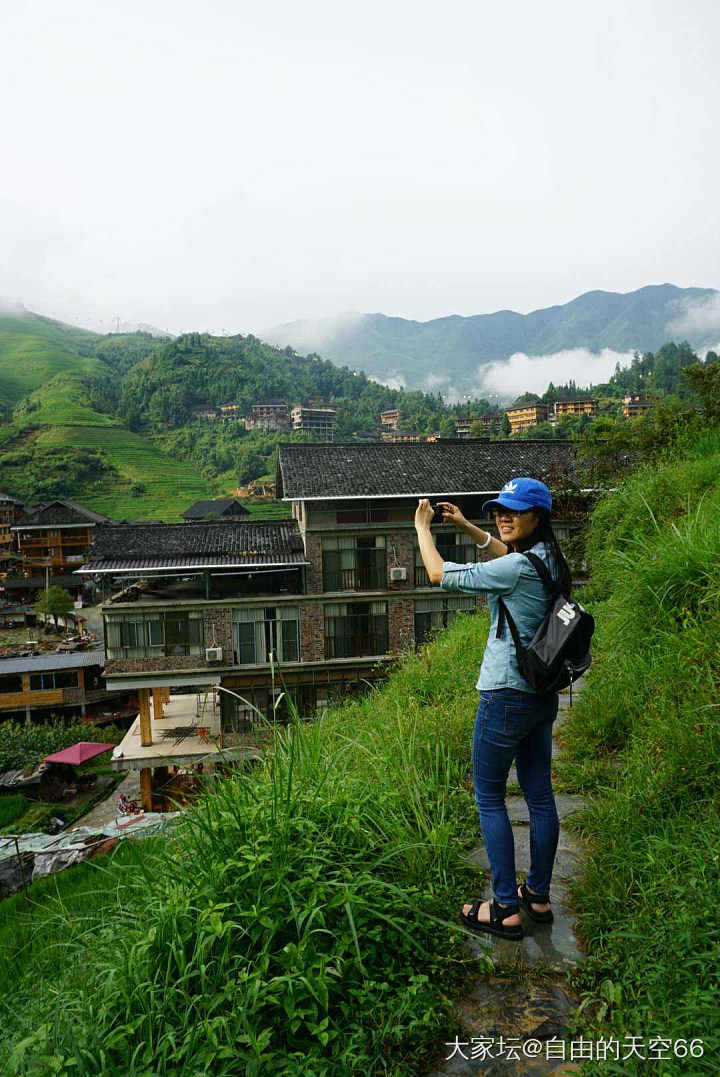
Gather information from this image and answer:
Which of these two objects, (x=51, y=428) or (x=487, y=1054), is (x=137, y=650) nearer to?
(x=487, y=1054)

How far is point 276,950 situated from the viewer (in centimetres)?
168

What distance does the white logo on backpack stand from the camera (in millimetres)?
1834

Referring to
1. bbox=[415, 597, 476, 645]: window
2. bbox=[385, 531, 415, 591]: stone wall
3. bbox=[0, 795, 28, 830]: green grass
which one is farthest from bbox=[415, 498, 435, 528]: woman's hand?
bbox=[0, 795, 28, 830]: green grass

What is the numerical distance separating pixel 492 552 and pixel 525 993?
4.51 ft

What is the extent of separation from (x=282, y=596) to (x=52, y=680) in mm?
11721

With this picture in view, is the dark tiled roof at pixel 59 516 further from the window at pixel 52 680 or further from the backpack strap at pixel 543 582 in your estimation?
the backpack strap at pixel 543 582

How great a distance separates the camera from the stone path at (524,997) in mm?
1524

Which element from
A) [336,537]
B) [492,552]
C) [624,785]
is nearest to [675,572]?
[624,785]

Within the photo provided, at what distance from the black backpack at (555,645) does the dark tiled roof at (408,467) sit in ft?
35.7

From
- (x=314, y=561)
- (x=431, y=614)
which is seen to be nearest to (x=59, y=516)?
(x=314, y=561)

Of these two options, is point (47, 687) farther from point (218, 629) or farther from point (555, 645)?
point (555, 645)

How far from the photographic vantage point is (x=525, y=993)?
1716 millimetres

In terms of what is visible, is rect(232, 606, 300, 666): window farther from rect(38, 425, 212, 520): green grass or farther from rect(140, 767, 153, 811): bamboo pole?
rect(38, 425, 212, 520): green grass

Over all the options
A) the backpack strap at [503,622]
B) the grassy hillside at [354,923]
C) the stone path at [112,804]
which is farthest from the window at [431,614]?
the backpack strap at [503,622]
